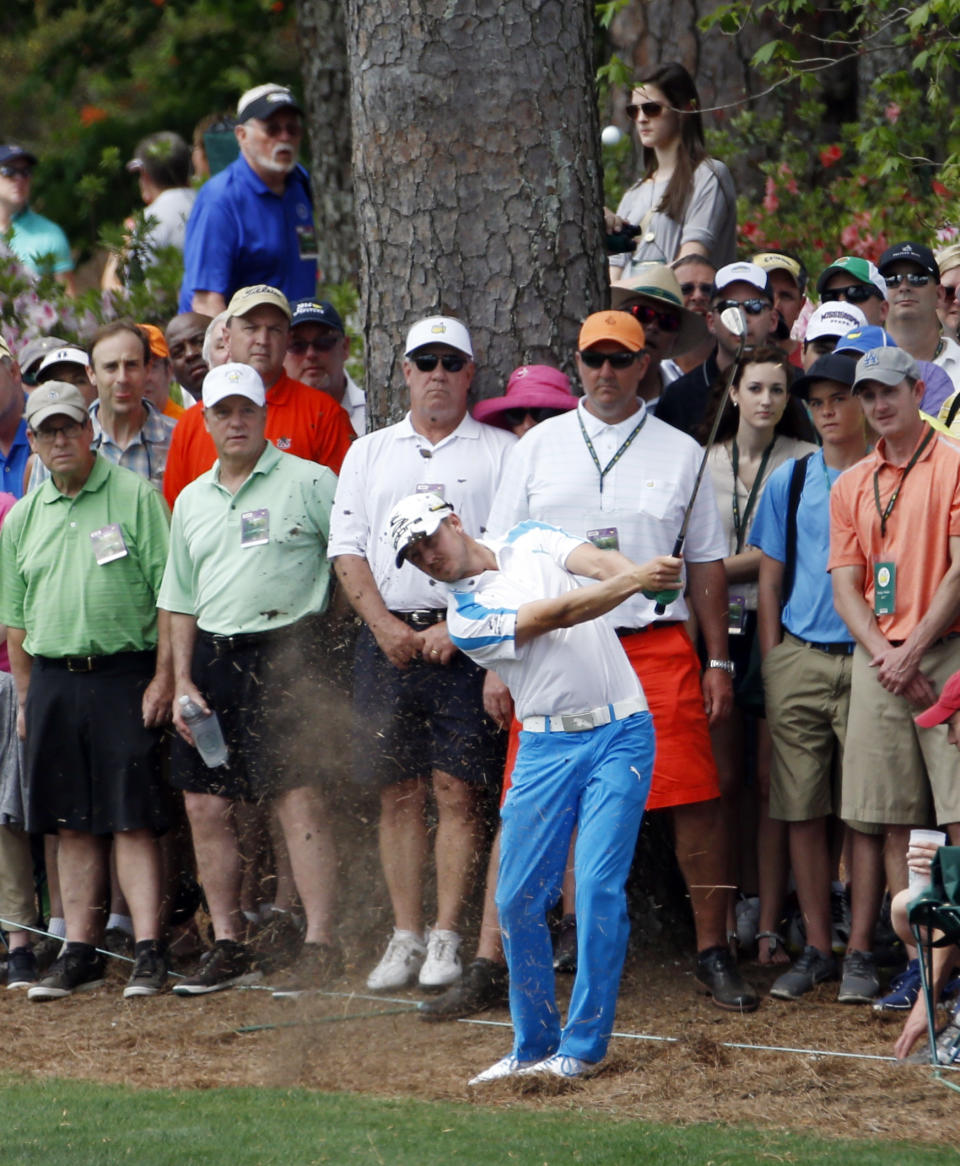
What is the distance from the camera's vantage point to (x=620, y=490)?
7723mm

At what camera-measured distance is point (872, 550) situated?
7.60 meters

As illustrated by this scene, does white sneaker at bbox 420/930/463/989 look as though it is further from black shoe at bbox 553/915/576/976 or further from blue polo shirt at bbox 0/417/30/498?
blue polo shirt at bbox 0/417/30/498

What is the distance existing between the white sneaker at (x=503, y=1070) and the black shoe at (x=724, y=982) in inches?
45.3

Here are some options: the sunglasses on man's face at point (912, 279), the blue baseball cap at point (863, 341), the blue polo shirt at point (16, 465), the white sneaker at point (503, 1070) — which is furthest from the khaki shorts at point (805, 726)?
the blue polo shirt at point (16, 465)

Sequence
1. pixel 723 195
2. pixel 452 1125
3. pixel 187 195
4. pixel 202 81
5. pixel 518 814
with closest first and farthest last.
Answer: pixel 452 1125
pixel 518 814
pixel 723 195
pixel 187 195
pixel 202 81

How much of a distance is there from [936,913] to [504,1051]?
1.92m

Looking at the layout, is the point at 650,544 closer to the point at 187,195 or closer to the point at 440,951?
the point at 440,951

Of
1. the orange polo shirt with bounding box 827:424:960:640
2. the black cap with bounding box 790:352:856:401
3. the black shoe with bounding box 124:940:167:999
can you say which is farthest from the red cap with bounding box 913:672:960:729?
the black shoe with bounding box 124:940:167:999

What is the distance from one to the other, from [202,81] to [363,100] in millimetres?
11083

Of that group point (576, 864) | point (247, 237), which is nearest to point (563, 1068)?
point (576, 864)

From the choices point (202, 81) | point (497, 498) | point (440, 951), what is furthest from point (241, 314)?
point (202, 81)

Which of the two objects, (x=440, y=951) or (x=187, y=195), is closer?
(x=440, y=951)

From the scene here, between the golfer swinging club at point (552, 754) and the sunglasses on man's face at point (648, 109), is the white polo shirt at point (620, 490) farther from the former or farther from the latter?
the sunglasses on man's face at point (648, 109)

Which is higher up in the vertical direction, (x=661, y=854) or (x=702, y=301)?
(x=702, y=301)
